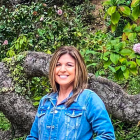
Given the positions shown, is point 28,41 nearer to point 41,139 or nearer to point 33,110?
point 33,110

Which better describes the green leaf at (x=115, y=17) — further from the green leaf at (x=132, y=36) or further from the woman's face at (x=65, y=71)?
the woman's face at (x=65, y=71)

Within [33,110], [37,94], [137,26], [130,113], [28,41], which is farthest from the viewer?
[28,41]

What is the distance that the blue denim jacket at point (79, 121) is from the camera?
1774mm

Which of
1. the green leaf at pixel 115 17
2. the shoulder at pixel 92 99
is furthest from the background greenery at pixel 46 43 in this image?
the shoulder at pixel 92 99

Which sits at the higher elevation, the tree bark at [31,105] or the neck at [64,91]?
the neck at [64,91]

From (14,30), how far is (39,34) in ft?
2.46

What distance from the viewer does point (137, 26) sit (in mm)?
3020

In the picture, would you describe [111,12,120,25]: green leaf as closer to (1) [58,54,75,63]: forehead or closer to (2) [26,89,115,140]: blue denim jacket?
(1) [58,54,75,63]: forehead

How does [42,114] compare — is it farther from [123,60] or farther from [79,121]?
[123,60]

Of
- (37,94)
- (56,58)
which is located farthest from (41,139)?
(37,94)

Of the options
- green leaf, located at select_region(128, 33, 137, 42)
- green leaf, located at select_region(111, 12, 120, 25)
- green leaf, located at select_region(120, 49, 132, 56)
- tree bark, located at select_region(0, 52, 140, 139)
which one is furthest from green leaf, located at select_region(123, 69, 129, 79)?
tree bark, located at select_region(0, 52, 140, 139)

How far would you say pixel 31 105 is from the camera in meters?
3.86

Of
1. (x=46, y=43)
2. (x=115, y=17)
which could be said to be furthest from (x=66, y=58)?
(x=46, y=43)

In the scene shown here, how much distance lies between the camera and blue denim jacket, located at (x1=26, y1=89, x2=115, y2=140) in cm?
177
